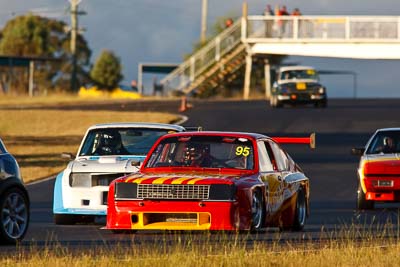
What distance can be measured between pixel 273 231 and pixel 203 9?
81653mm

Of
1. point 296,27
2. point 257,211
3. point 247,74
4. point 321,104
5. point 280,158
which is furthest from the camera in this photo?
point 247,74

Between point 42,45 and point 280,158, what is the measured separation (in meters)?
97.3

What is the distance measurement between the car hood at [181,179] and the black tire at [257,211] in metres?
0.34

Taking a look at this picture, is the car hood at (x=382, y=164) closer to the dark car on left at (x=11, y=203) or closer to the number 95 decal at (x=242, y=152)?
the number 95 decal at (x=242, y=152)

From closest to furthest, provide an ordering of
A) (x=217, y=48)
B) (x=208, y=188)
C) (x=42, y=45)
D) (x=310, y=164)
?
(x=208, y=188), (x=310, y=164), (x=217, y=48), (x=42, y=45)

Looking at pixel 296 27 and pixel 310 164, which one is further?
pixel 296 27

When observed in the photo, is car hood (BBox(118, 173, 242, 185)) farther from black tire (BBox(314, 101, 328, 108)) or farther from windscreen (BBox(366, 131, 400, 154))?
black tire (BBox(314, 101, 328, 108))

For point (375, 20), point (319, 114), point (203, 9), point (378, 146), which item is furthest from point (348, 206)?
point (203, 9)

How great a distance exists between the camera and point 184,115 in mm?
53156

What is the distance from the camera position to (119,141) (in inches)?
835

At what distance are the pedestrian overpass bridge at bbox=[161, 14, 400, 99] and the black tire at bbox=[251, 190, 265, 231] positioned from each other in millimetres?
50723

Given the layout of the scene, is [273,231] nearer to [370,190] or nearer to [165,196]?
[165,196]

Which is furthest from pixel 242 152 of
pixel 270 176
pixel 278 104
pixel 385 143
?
pixel 278 104

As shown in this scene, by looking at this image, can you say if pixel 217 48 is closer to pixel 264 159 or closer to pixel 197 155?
pixel 264 159
